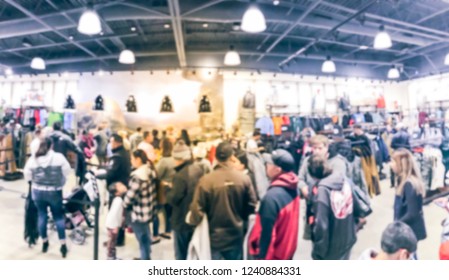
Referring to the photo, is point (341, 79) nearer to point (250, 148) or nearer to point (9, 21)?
point (250, 148)

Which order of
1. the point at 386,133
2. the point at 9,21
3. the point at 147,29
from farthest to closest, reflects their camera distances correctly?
the point at 386,133 < the point at 147,29 < the point at 9,21

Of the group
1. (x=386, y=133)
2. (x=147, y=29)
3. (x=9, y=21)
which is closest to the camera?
(x=9, y=21)

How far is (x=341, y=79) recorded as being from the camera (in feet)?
7.39

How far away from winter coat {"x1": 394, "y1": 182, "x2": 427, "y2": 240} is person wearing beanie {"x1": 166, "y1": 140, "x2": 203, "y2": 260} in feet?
5.16

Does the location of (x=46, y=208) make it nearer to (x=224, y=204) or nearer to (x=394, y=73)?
(x=224, y=204)

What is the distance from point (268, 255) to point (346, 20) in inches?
78.3

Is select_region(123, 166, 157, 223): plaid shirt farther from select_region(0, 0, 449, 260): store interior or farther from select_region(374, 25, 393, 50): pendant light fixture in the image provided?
select_region(374, 25, 393, 50): pendant light fixture

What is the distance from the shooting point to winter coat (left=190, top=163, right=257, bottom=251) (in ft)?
6.62

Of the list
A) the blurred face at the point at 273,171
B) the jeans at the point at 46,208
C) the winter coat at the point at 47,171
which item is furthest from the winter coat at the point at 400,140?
the jeans at the point at 46,208

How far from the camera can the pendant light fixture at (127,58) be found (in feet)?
6.81

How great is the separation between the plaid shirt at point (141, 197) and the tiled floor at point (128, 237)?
223 mm

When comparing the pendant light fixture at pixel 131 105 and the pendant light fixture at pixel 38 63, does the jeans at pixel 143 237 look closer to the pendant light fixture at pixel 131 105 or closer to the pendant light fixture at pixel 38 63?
the pendant light fixture at pixel 131 105

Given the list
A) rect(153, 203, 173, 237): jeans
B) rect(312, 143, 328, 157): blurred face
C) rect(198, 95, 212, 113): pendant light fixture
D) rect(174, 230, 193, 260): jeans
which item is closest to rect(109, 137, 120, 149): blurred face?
rect(153, 203, 173, 237): jeans
